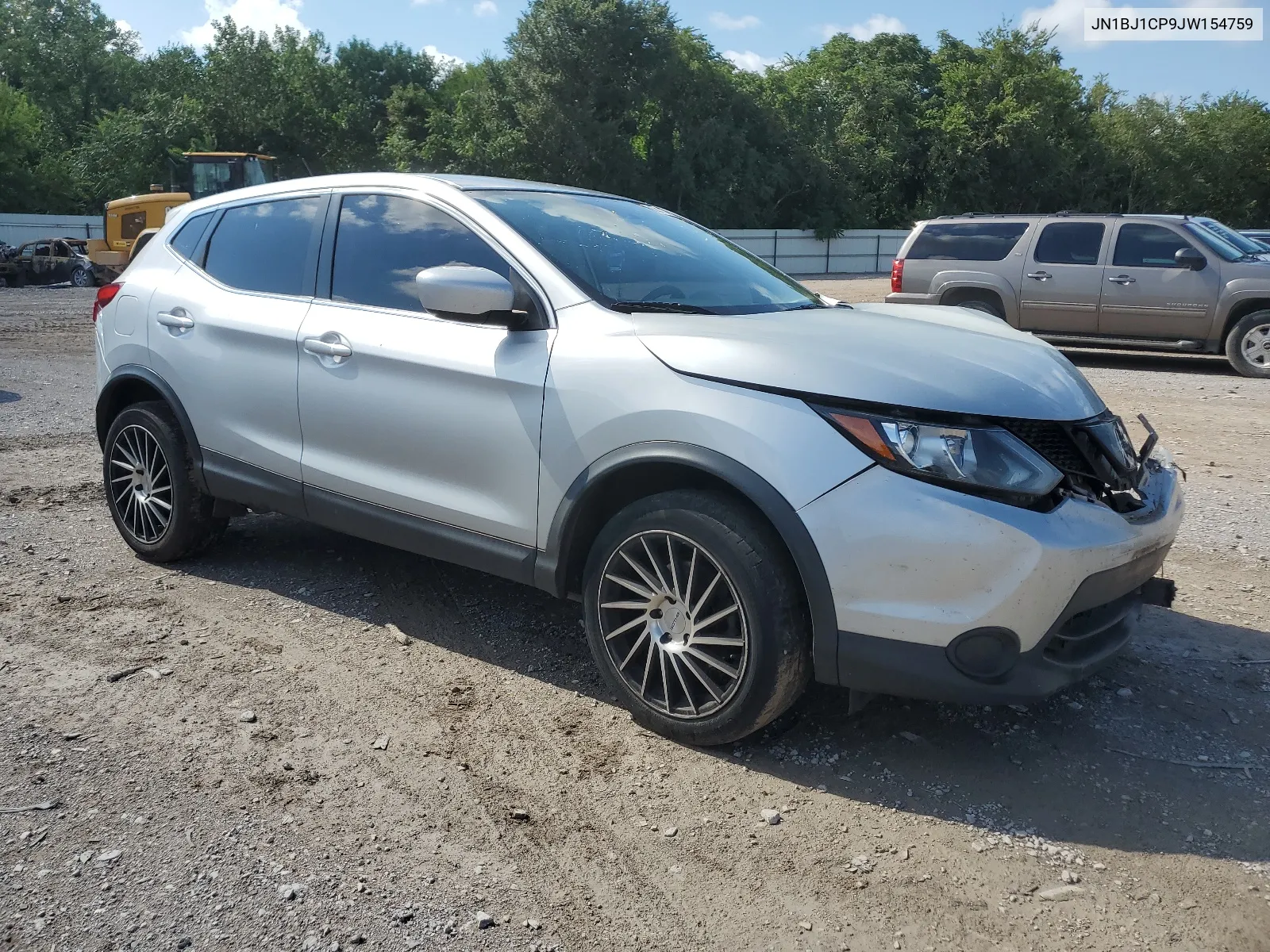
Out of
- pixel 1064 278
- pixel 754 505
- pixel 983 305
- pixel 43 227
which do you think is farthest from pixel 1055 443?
pixel 43 227

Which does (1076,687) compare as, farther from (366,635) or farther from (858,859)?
(366,635)

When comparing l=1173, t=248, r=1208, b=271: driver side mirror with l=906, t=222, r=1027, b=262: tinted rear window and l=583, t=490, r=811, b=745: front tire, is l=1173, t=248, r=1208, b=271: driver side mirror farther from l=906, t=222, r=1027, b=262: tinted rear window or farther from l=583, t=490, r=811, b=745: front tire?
l=583, t=490, r=811, b=745: front tire

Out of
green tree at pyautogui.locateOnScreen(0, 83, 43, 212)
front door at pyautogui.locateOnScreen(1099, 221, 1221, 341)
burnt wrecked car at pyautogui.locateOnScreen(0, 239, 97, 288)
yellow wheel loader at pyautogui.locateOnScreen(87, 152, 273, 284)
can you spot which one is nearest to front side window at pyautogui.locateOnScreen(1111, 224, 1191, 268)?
front door at pyautogui.locateOnScreen(1099, 221, 1221, 341)

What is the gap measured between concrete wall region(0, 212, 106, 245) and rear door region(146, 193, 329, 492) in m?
37.9

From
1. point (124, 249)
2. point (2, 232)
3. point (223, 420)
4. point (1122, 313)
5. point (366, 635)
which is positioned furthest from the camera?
point (2, 232)

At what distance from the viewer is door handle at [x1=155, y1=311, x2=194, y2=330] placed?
4.94 m

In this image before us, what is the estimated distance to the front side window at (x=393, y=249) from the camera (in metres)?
4.11

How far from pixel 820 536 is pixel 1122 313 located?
11.1m

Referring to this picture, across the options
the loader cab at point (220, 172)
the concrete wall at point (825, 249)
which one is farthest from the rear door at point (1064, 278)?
the concrete wall at point (825, 249)

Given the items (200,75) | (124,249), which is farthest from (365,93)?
(124,249)

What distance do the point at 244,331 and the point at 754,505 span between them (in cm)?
253

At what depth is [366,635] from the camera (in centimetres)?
448

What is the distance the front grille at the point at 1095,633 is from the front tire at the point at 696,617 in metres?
0.72

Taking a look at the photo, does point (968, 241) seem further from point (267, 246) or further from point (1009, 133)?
point (1009, 133)
